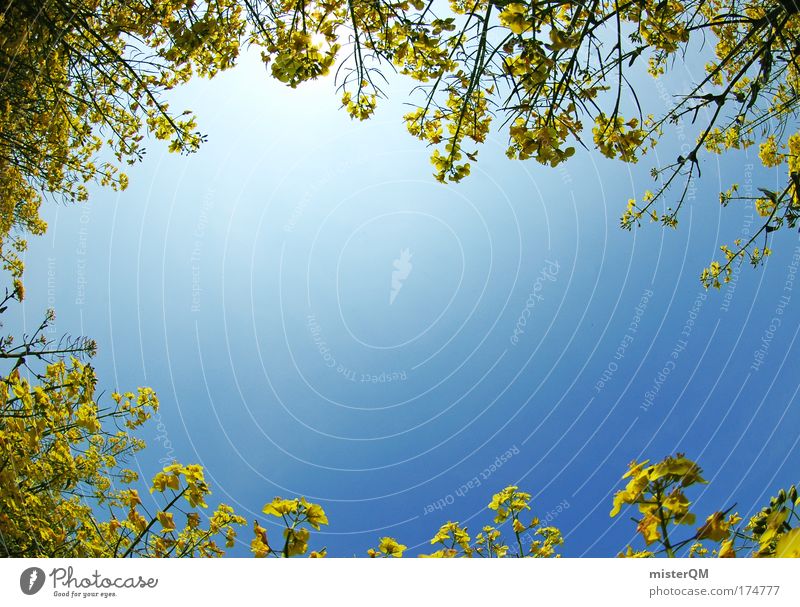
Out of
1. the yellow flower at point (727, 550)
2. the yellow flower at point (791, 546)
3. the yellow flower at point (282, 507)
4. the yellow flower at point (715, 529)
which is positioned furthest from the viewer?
the yellow flower at point (282, 507)

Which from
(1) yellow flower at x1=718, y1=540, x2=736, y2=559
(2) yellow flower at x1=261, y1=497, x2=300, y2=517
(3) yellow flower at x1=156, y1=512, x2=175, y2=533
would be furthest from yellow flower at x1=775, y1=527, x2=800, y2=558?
(3) yellow flower at x1=156, y1=512, x2=175, y2=533

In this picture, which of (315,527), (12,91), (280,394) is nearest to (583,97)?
(315,527)

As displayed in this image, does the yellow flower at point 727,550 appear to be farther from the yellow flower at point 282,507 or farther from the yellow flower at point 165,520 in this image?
the yellow flower at point 165,520

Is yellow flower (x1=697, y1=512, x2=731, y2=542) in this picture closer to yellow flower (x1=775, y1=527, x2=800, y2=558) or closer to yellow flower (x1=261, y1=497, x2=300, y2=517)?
yellow flower (x1=775, y1=527, x2=800, y2=558)

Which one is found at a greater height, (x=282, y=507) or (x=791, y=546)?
(x=282, y=507)
